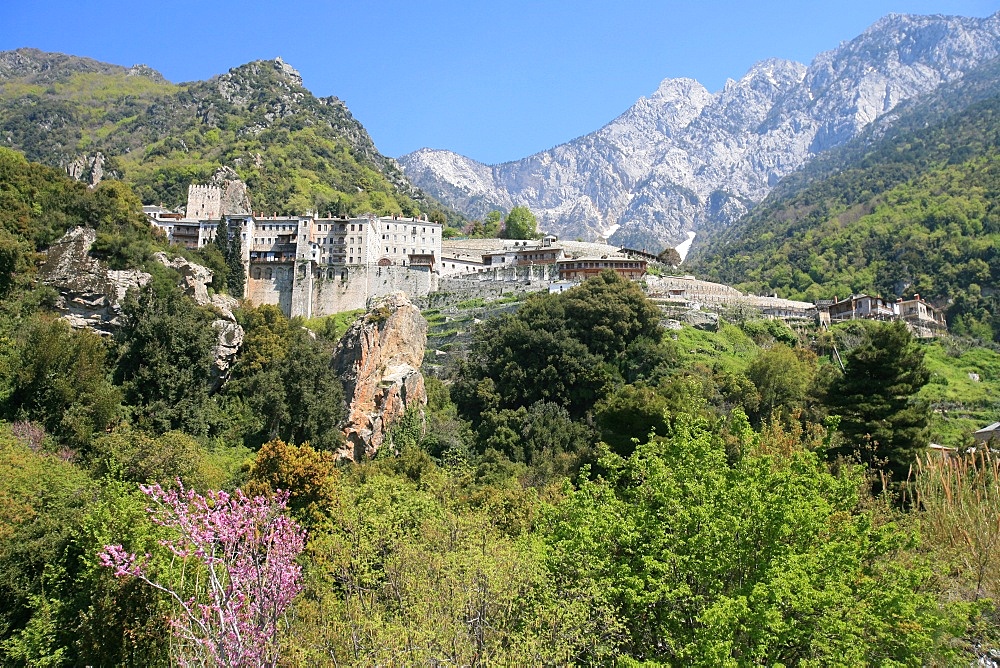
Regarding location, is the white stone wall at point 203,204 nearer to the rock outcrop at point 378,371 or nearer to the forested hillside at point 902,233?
the rock outcrop at point 378,371

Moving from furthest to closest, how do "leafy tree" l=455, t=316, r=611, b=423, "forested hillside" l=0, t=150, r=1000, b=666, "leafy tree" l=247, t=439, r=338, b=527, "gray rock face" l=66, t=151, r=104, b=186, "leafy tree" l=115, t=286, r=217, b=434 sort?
1. "gray rock face" l=66, t=151, r=104, b=186
2. "leafy tree" l=455, t=316, r=611, b=423
3. "leafy tree" l=115, t=286, r=217, b=434
4. "leafy tree" l=247, t=439, r=338, b=527
5. "forested hillside" l=0, t=150, r=1000, b=666

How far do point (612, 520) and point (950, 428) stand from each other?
38.8 m

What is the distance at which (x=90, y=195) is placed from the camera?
50844 millimetres

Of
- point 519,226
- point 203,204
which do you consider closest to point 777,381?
point 519,226

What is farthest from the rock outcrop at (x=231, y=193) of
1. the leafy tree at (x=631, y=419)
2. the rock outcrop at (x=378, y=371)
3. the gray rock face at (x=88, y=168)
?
the leafy tree at (x=631, y=419)

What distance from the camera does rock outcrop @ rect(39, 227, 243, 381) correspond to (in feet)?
145

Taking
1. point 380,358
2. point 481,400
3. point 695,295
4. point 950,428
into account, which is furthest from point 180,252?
point 950,428

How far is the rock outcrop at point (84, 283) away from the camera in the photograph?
145ft

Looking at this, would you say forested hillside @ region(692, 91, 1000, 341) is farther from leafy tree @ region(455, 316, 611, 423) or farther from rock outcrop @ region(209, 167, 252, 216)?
rock outcrop @ region(209, 167, 252, 216)

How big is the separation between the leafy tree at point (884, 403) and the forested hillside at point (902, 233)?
58.3 metres

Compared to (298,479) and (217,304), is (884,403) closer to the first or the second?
(298,479)

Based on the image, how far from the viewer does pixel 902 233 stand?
11069 cm

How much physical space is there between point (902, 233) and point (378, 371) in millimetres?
91689

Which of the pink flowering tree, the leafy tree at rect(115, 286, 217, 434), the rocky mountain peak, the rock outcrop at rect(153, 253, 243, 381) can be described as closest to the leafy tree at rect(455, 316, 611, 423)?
the rock outcrop at rect(153, 253, 243, 381)
